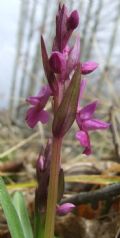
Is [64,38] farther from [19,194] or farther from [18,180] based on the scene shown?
[18,180]

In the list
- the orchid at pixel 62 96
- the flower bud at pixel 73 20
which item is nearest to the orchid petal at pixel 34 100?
the orchid at pixel 62 96

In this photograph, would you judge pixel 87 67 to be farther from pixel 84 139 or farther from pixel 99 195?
pixel 99 195

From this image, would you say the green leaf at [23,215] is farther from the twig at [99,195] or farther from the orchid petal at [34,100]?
the orchid petal at [34,100]

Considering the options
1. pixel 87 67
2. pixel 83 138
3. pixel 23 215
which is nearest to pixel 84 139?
pixel 83 138

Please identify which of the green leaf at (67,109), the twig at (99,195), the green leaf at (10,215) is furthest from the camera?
the twig at (99,195)

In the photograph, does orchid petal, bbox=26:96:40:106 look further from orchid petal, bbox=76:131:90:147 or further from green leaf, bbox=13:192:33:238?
green leaf, bbox=13:192:33:238

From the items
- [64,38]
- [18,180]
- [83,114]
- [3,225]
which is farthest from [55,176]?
[18,180]

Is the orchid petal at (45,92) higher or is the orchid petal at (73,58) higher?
the orchid petal at (73,58)
